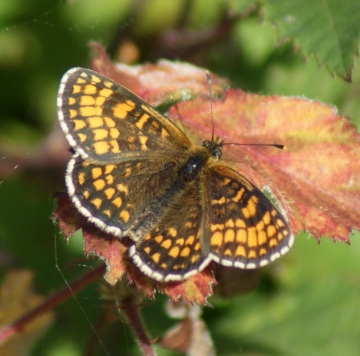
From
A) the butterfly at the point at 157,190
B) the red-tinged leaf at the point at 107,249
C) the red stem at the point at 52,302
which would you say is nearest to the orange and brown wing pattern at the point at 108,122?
the butterfly at the point at 157,190

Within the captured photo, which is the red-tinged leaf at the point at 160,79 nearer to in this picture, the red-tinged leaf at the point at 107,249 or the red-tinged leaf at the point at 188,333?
the red-tinged leaf at the point at 107,249

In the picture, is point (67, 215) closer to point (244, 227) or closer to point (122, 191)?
point (122, 191)

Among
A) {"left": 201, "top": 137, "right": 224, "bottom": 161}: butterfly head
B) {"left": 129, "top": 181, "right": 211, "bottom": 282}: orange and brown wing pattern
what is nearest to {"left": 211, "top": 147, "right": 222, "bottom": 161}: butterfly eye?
{"left": 201, "top": 137, "right": 224, "bottom": 161}: butterfly head

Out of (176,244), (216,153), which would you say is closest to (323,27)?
(216,153)

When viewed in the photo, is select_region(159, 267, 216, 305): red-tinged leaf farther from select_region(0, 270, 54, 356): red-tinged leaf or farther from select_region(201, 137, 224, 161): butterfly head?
select_region(0, 270, 54, 356): red-tinged leaf

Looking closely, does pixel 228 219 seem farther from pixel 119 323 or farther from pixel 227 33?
pixel 227 33
